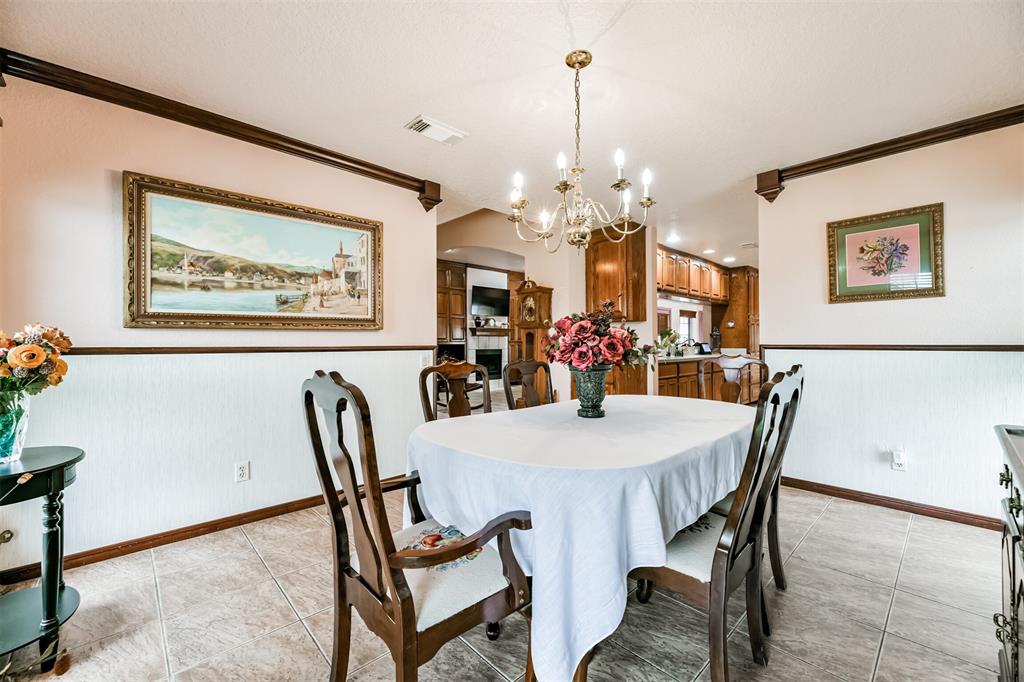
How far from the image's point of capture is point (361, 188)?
3145 millimetres

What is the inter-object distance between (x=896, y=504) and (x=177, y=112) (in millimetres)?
4929

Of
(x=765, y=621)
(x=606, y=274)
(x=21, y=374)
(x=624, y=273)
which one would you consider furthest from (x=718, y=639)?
(x=606, y=274)

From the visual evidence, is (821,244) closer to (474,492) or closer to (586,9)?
(586,9)

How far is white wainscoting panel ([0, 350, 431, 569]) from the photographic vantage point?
210 cm

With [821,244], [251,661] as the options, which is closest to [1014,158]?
[821,244]

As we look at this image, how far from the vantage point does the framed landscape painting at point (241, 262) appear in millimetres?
2279

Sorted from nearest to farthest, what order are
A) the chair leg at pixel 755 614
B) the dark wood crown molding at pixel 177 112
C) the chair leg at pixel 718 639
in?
the chair leg at pixel 718 639, the chair leg at pixel 755 614, the dark wood crown molding at pixel 177 112

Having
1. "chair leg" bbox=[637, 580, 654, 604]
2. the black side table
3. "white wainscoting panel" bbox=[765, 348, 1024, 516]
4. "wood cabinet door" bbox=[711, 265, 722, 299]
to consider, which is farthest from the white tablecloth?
"wood cabinet door" bbox=[711, 265, 722, 299]

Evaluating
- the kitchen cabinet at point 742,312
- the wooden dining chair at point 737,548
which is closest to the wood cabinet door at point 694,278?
the kitchen cabinet at point 742,312

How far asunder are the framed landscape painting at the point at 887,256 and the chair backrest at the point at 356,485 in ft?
11.2

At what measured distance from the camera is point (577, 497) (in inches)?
43.6

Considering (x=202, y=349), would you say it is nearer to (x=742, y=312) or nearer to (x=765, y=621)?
(x=765, y=621)

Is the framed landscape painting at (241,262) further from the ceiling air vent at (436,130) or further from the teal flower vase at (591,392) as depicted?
the teal flower vase at (591,392)

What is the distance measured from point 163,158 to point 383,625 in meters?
2.64
